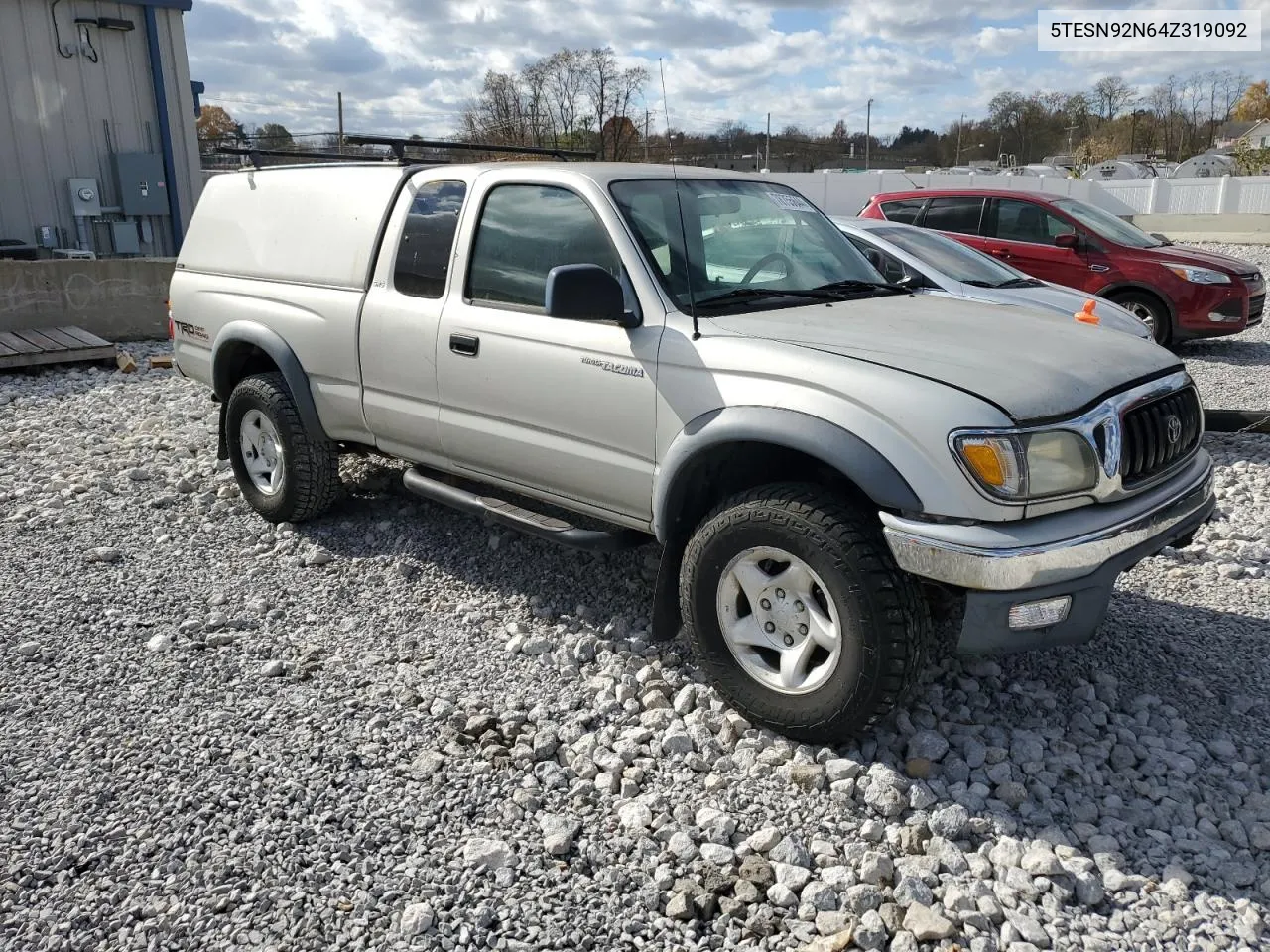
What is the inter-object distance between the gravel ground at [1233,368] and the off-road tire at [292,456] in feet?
22.2

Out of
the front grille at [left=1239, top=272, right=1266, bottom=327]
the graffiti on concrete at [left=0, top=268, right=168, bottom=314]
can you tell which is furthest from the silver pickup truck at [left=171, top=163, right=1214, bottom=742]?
the front grille at [left=1239, top=272, right=1266, bottom=327]

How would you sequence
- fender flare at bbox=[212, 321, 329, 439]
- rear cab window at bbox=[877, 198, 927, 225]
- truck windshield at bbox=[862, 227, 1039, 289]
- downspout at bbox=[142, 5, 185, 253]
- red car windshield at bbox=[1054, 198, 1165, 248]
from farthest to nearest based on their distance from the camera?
downspout at bbox=[142, 5, 185, 253]
rear cab window at bbox=[877, 198, 927, 225]
red car windshield at bbox=[1054, 198, 1165, 248]
truck windshield at bbox=[862, 227, 1039, 289]
fender flare at bbox=[212, 321, 329, 439]

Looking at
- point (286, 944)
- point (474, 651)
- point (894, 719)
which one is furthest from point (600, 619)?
point (286, 944)

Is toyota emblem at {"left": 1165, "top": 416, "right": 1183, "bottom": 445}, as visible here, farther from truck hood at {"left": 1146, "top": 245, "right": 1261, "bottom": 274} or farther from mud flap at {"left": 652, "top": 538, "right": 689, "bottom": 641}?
truck hood at {"left": 1146, "top": 245, "right": 1261, "bottom": 274}

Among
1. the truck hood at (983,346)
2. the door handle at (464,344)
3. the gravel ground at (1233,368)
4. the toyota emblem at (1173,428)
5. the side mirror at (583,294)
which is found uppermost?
the side mirror at (583,294)

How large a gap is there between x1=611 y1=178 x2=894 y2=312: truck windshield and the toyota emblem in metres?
1.31

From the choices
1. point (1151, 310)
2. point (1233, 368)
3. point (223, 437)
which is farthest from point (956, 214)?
point (223, 437)

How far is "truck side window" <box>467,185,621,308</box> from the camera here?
161 inches

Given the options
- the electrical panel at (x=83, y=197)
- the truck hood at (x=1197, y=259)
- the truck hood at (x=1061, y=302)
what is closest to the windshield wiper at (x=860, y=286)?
the truck hood at (x=1061, y=302)

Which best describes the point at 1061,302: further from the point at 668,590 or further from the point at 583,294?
the point at 583,294

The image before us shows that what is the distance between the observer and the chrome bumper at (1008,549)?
9.70 ft

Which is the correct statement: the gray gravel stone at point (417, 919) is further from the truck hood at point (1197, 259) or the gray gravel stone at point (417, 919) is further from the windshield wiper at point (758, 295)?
the truck hood at point (1197, 259)

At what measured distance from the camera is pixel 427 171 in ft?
15.6

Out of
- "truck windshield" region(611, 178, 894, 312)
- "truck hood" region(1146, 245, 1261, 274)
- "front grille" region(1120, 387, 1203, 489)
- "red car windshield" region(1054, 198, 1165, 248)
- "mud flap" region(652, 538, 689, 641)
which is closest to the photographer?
"front grille" region(1120, 387, 1203, 489)
